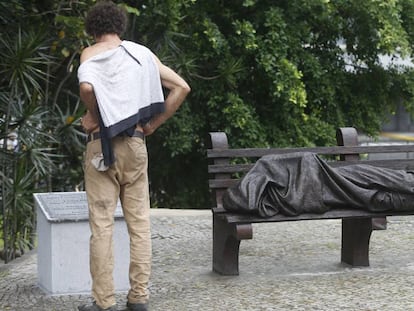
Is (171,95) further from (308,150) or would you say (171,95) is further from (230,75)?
(230,75)

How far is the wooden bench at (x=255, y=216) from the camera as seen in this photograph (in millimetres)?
6645

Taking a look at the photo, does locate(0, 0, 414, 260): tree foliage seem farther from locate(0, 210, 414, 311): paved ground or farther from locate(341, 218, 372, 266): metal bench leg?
locate(341, 218, 372, 266): metal bench leg

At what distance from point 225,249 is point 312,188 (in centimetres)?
78

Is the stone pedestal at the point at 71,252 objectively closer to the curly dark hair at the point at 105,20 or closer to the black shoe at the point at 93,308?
the black shoe at the point at 93,308

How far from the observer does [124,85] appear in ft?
17.6

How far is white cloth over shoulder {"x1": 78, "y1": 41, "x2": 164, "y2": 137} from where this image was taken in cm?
532

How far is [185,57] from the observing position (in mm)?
11672

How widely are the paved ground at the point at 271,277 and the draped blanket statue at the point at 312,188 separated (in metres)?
0.53

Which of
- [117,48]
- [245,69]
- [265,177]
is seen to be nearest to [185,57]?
[245,69]

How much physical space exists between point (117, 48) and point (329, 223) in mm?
4694

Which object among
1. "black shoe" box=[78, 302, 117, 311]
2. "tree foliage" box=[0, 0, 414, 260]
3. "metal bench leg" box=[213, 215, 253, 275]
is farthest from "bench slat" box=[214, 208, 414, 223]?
"tree foliage" box=[0, 0, 414, 260]

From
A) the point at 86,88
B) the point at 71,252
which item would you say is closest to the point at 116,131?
the point at 86,88

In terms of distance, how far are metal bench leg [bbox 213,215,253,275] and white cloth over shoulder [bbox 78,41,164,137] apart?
4.97ft

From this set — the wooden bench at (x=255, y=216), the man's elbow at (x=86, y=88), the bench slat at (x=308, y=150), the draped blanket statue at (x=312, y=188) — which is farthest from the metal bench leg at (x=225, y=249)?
the man's elbow at (x=86, y=88)
